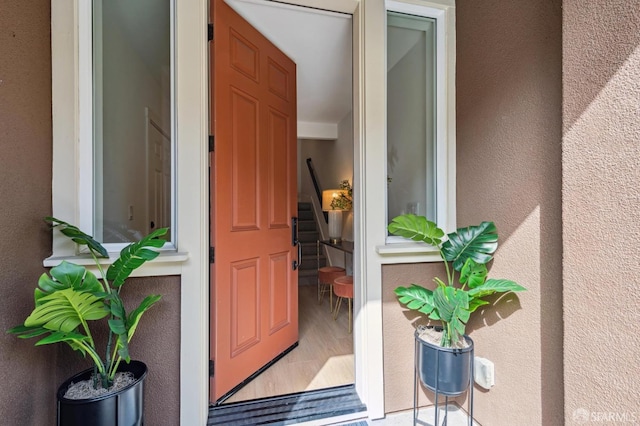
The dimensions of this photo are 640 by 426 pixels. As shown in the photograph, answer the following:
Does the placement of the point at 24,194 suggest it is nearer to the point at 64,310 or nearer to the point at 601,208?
the point at 64,310

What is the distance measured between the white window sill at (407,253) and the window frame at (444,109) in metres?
0.02

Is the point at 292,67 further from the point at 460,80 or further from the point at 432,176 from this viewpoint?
the point at 432,176

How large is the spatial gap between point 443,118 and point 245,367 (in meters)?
2.07

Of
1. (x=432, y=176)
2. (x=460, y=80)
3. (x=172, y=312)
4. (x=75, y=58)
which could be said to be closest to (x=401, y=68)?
(x=460, y=80)

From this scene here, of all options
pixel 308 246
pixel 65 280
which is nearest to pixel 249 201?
pixel 65 280

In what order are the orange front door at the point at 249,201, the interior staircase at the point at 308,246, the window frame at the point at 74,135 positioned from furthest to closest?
1. the interior staircase at the point at 308,246
2. the orange front door at the point at 249,201
3. the window frame at the point at 74,135

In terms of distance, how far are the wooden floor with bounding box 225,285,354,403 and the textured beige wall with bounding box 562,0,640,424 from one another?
4.38ft

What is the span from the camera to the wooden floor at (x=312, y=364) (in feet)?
5.91

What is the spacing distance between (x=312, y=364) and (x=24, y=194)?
6.39 ft

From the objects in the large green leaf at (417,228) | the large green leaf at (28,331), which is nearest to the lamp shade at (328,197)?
the large green leaf at (417,228)

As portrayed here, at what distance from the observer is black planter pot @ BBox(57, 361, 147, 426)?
0.99 meters

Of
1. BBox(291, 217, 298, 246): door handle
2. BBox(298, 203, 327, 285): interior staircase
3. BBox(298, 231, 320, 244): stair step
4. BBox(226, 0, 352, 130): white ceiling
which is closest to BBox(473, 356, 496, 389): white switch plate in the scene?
BBox(291, 217, 298, 246): door handle

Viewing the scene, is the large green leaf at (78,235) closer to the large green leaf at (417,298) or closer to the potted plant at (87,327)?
the potted plant at (87,327)

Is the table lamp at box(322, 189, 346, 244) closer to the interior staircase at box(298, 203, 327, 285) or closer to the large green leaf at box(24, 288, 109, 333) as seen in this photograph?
the interior staircase at box(298, 203, 327, 285)
